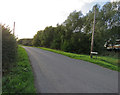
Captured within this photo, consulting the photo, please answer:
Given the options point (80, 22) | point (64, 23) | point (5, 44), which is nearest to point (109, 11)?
point (80, 22)

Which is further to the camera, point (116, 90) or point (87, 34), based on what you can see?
point (87, 34)

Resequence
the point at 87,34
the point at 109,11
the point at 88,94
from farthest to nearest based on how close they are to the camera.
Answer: the point at 87,34 < the point at 109,11 < the point at 88,94

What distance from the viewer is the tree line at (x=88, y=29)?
2294 cm

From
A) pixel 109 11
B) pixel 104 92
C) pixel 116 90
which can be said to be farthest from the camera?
pixel 109 11

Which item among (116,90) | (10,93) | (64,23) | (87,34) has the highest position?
(64,23)

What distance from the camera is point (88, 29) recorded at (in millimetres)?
28344

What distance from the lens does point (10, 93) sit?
2635mm

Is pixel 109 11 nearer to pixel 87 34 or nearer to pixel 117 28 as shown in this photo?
pixel 117 28

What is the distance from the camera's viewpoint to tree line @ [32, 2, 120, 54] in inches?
903

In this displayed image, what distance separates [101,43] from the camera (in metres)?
25.2

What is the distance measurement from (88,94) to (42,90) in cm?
169

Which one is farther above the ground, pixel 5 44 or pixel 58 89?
pixel 5 44

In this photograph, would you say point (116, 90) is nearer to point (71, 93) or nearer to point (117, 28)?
point (71, 93)

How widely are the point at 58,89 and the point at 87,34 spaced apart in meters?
28.1
